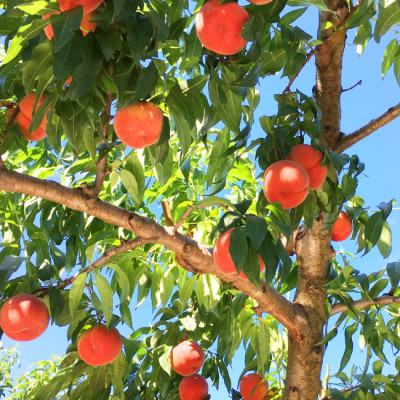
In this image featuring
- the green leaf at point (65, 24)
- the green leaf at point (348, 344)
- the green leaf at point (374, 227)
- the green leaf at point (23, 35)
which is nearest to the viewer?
the green leaf at point (65, 24)

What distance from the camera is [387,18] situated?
1.29 m

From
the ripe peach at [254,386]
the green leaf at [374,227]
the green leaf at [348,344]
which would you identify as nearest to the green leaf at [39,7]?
the green leaf at [374,227]

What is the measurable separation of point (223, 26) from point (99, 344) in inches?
38.7

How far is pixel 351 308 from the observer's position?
6.06 feet

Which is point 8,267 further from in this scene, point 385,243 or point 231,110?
point 385,243

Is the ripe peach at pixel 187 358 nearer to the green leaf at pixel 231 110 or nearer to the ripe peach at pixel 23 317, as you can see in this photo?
the ripe peach at pixel 23 317

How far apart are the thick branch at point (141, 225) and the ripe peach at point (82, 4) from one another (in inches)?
19.4

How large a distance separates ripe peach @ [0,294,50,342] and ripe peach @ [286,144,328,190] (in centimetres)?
73

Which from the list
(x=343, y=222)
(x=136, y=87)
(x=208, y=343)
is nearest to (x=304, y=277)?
(x=343, y=222)

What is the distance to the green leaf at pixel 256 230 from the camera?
1134 mm

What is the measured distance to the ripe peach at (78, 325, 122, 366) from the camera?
165 centimetres

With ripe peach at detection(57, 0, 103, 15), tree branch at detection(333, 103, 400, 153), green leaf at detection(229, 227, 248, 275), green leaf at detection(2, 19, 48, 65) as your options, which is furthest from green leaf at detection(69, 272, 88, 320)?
tree branch at detection(333, 103, 400, 153)

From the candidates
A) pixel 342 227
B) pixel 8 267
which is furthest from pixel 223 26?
pixel 342 227

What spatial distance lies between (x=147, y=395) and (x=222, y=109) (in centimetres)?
125
